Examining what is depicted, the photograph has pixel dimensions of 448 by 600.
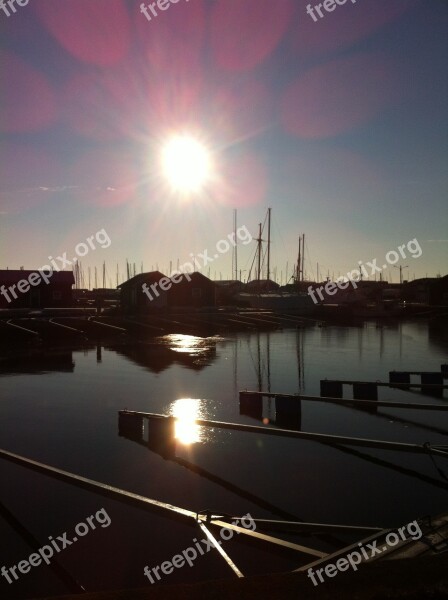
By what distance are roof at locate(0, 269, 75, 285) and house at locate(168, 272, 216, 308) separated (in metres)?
12.2

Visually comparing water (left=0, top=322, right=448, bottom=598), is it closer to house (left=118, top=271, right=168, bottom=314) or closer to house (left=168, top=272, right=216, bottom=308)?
house (left=118, top=271, right=168, bottom=314)

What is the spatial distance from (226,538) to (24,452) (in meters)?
6.27

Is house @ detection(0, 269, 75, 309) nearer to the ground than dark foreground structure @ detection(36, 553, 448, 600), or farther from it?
farther from it

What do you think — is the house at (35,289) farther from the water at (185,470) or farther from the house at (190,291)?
the water at (185,470)

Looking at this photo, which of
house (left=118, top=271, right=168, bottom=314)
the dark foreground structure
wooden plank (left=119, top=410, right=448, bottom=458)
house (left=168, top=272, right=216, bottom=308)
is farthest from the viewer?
house (left=168, top=272, right=216, bottom=308)

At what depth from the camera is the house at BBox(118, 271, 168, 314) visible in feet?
196

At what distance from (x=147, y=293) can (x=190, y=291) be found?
5861 millimetres

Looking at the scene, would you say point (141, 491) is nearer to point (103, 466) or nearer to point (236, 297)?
point (103, 466)

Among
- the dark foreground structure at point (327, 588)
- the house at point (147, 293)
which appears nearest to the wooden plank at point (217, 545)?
the dark foreground structure at point (327, 588)

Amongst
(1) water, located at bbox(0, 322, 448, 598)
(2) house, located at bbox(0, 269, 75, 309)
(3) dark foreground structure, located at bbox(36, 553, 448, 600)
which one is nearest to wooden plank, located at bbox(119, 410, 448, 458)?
(1) water, located at bbox(0, 322, 448, 598)

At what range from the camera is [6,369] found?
977 inches

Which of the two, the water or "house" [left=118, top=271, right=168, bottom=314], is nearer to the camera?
the water

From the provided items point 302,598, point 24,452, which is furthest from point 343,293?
point 302,598

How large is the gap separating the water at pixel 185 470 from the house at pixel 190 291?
39.7 m
